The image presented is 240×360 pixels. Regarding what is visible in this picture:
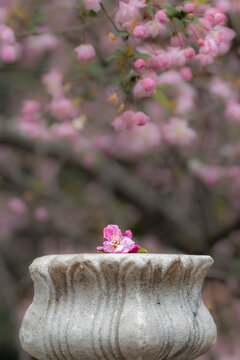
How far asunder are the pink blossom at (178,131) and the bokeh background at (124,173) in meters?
0.16

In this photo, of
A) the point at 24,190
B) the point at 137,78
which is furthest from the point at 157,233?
the point at 137,78

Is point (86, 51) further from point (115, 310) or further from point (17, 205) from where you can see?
point (17, 205)

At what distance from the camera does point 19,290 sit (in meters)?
6.59

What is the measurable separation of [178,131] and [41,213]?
1.83m

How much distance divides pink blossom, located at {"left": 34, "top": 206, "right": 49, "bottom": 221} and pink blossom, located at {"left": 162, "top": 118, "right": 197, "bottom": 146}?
167cm

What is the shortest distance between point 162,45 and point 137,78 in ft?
4.63

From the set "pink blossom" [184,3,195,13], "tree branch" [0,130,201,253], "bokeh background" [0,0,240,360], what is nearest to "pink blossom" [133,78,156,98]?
"pink blossom" [184,3,195,13]

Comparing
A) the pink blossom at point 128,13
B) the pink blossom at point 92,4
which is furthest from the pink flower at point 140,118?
the pink blossom at point 92,4

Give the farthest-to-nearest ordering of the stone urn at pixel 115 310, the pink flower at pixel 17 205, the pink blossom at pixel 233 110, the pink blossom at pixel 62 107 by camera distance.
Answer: the pink flower at pixel 17 205 < the pink blossom at pixel 233 110 < the pink blossom at pixel 62 107 < the stone urn at pixel 115 310

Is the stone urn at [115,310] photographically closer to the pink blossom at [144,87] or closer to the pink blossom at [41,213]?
the pink blossom at [144,87]

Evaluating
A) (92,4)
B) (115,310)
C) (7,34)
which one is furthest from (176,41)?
(115,310)

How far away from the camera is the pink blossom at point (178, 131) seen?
538 centimetres

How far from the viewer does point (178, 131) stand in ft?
17.7

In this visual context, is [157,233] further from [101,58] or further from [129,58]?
[129,58]
